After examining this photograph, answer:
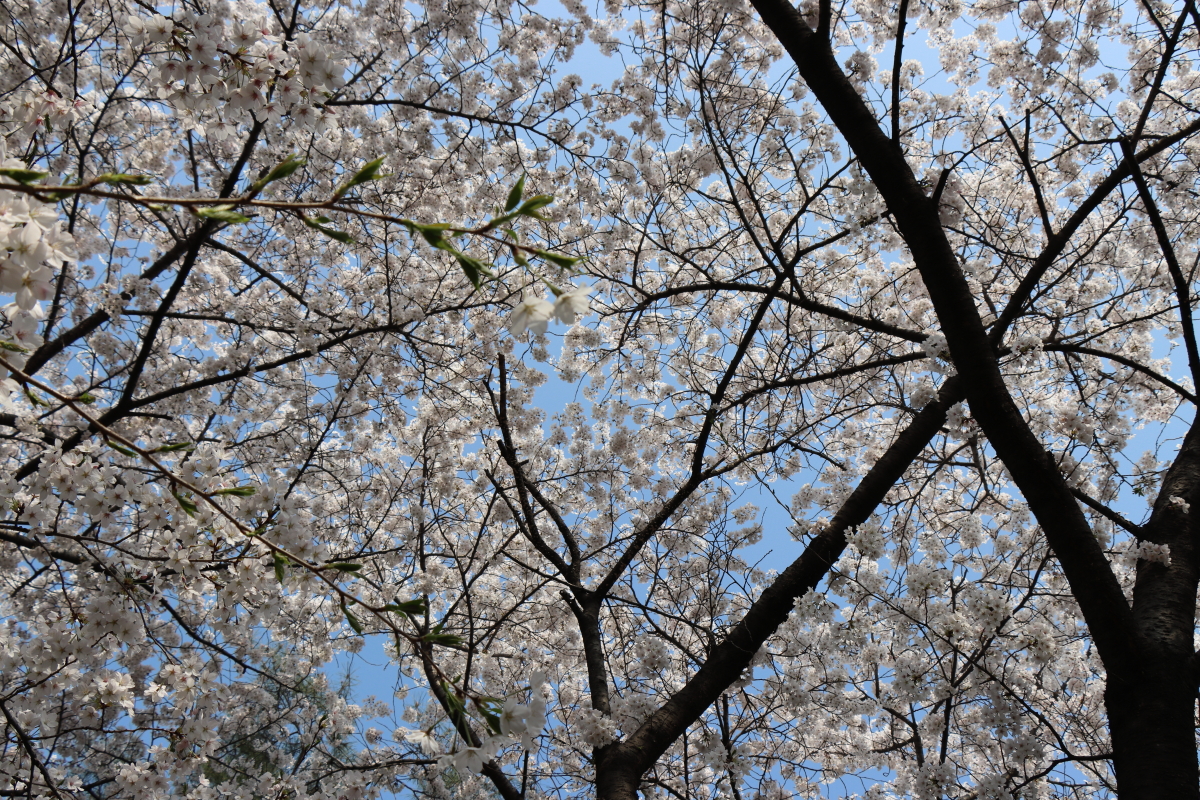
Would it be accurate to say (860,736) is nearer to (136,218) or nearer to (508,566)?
(508,566)

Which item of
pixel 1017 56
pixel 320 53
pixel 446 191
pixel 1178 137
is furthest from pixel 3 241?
pixel 1017 56

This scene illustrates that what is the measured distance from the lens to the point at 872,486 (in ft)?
10.3

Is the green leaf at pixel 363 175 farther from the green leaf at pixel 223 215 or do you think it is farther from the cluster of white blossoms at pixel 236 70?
the cluster of white blossoms at pixel 236 70

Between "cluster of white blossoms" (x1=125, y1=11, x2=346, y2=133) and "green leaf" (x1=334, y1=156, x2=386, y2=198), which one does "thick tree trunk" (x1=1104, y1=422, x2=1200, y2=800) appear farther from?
"cluster of white blossoms" (x1=125, y1=11, x2=346, y2=133)

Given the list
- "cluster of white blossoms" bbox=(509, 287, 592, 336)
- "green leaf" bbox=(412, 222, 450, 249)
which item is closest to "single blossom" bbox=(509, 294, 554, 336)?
"cluster of white blossoms" bbox=(509, 287, 592, 336)

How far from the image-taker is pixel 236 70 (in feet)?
6.57

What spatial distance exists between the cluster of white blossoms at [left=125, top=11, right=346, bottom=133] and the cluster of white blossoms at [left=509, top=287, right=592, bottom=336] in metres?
1.24

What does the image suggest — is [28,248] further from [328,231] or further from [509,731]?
[509,731]

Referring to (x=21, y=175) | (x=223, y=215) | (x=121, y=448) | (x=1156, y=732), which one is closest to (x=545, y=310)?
(x=223, y=215)

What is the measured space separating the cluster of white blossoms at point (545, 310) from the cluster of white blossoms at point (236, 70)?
1.24m

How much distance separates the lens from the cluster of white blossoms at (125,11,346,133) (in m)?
1.89

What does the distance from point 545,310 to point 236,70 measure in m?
1.60

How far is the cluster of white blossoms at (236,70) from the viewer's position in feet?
6.21

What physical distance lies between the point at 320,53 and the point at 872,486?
9.30ft
